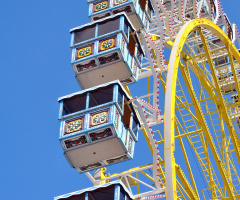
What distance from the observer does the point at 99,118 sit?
18766 mm

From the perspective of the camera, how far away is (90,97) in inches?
768

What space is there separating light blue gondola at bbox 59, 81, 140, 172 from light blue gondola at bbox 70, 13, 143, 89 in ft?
4.81

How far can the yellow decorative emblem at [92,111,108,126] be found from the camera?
18.7 metres

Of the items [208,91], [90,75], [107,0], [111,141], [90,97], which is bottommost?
[111,141]

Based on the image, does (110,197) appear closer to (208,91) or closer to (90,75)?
(90,75)

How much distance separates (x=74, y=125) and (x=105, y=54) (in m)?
2.65

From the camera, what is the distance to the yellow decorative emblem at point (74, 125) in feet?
62.3

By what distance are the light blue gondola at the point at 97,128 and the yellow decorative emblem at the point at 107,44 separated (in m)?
1.87

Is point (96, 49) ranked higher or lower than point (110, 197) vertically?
higher

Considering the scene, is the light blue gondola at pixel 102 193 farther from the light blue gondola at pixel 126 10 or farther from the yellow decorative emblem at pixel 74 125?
the light blue gondola at pixel 126 10

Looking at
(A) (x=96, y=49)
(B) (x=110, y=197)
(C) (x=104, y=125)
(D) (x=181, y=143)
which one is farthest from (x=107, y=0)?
(B) (x=110, y=197)

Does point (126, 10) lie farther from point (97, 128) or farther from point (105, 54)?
point (97, 128)

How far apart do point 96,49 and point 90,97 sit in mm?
2139

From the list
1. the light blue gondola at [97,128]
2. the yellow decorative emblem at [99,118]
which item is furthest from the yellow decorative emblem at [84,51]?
the yellow decorative emblem at [99,118]
